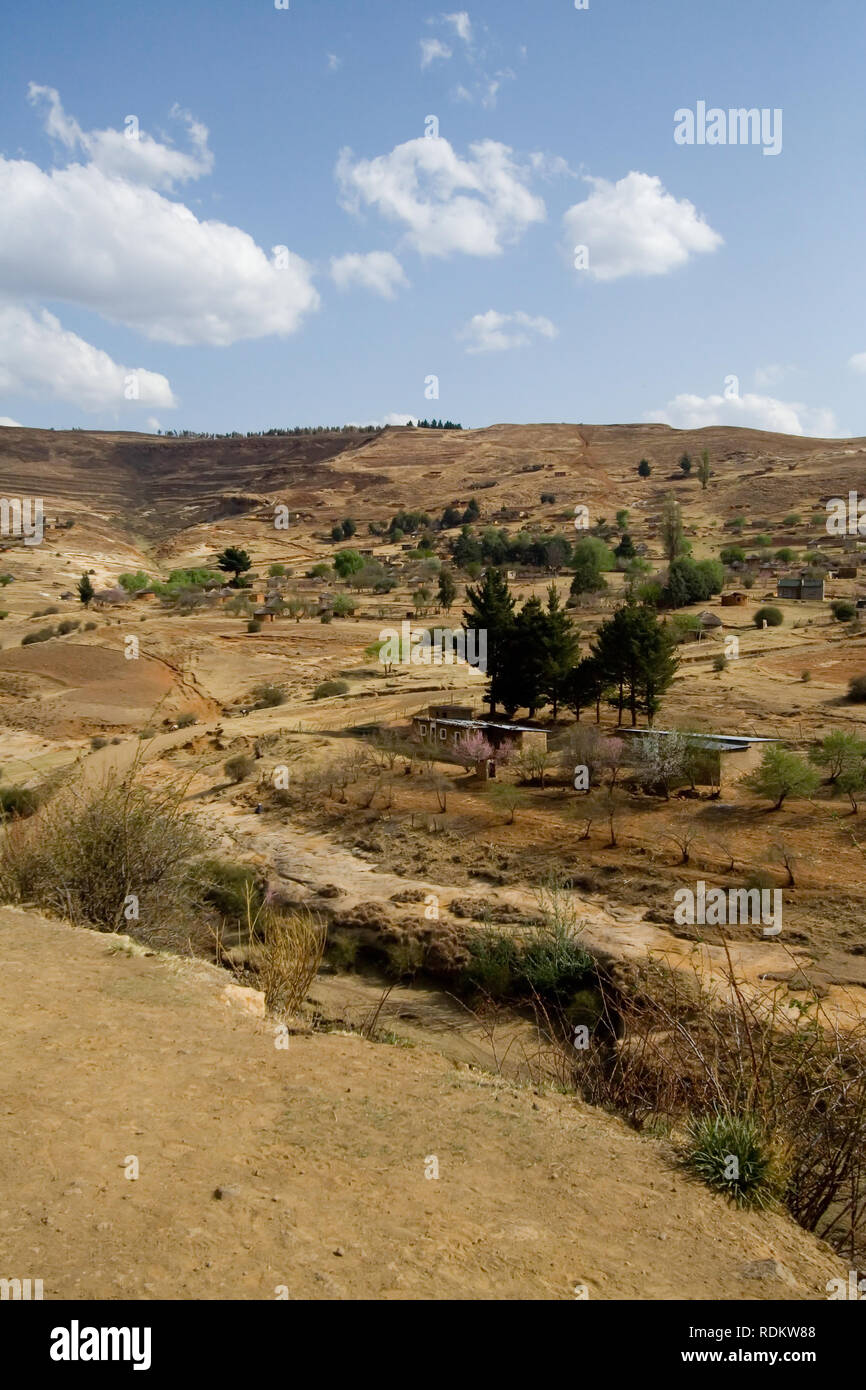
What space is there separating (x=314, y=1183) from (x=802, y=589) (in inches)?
2058

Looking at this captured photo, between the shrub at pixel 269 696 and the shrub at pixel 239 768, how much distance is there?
32.1 feet

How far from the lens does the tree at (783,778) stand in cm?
2131

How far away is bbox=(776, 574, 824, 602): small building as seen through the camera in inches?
2039

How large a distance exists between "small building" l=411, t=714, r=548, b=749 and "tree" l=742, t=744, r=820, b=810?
23.8ft

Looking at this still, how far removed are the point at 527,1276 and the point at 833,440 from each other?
442 ft

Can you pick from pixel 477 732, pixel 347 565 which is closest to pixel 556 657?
pixel 477 732

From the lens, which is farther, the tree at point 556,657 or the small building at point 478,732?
the tree at point 556,657

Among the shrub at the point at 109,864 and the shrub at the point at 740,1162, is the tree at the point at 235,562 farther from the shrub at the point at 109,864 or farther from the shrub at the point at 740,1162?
the shrub at the point at 740,1162

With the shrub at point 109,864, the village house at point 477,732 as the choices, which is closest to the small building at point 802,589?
the village house at point 477,732

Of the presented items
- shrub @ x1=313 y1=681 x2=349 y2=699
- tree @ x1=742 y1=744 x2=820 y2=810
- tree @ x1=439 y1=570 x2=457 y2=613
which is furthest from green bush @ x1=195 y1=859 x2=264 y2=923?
tree @ x1=439 y1=570 x2=457 y2=613

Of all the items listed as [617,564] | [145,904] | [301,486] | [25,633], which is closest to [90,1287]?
[145,904]

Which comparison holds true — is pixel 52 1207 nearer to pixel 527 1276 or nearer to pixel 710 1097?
pixel 527 1276

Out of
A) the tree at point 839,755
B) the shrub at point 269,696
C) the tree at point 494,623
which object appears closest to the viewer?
the tree at point 839,755

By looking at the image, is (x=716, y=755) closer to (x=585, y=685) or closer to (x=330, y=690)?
(x=585, y=685)
